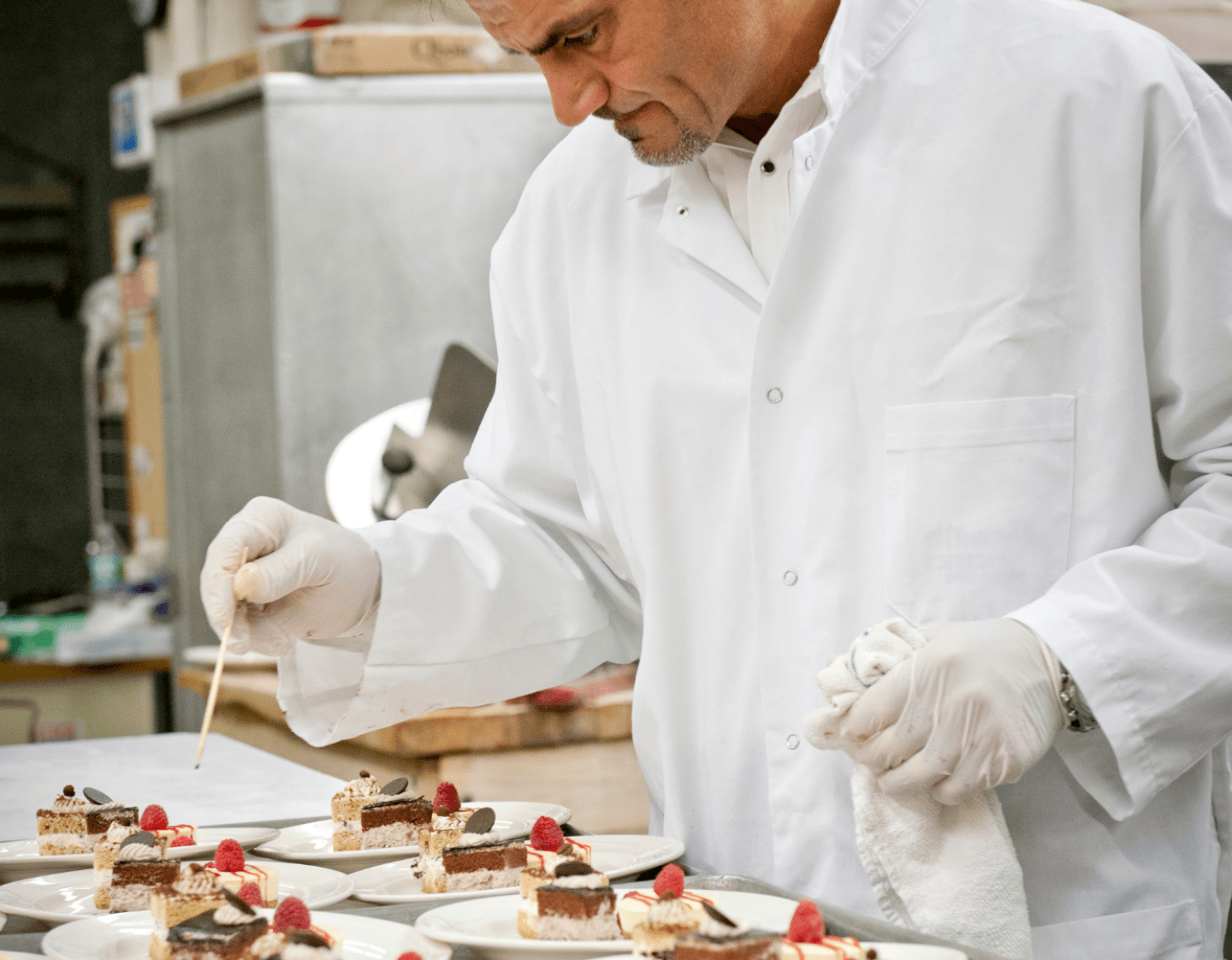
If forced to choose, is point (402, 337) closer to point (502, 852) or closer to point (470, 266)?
point (470, 266)

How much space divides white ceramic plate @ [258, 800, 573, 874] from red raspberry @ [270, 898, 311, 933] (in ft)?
0.98

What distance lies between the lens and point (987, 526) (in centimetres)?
120

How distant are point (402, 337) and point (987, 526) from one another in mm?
2361

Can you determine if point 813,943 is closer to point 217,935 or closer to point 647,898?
point 647,898

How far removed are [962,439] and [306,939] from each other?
0.68 meters

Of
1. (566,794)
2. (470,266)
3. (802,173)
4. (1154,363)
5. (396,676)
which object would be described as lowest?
(566,794)

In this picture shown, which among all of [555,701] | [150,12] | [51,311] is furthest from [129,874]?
[51,311]

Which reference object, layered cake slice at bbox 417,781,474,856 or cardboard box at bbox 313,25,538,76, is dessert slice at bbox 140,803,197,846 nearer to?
layered cake slice at bbox 417,781,474,856

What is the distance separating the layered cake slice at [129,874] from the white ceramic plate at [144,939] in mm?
97

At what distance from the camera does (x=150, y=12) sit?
480 cm

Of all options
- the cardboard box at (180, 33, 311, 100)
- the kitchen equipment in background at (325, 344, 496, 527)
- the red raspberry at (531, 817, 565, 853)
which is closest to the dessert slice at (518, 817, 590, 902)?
the red raspberry at (531, 817, 565, 853)

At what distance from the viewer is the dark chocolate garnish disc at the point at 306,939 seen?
0.95 m

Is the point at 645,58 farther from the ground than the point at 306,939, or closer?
farther from the ground

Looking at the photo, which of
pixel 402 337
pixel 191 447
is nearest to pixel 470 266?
pixel 402 337
